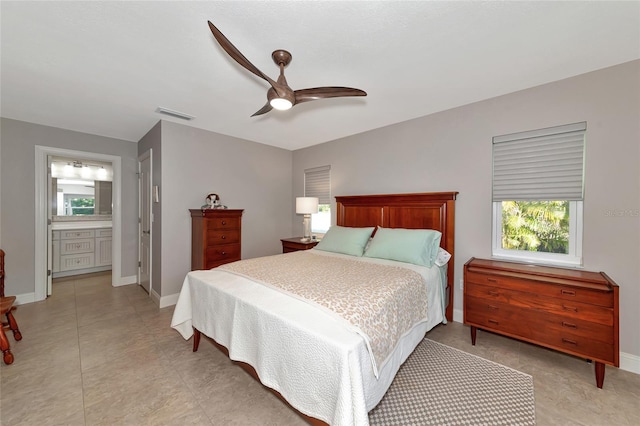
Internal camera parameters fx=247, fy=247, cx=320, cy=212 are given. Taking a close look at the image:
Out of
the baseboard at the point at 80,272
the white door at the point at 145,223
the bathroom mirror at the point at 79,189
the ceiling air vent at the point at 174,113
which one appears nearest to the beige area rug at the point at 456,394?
the ceiling air vent at the point at 174,113

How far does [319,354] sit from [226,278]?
1.22 meters

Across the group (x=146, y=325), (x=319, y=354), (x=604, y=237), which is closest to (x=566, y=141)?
(x=604, y=237)

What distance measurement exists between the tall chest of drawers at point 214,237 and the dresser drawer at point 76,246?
9.81 ft

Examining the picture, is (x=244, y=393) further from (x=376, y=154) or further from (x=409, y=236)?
(x=376, y=154)

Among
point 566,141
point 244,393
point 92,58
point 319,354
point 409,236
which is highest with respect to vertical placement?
point 92,58

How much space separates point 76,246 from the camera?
4.73 m

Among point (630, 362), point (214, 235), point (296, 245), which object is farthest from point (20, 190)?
point (630, 362)

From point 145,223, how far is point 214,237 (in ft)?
4.85

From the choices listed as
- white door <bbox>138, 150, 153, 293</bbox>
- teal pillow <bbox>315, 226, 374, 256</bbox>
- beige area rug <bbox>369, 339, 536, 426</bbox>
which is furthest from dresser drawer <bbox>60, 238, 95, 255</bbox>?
beige area rug <bbox>369, 339, 536, 426</bbox>

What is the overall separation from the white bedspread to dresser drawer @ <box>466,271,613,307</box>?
2.67 ft

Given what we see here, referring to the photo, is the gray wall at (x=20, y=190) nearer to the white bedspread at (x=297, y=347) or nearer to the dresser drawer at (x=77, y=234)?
the dresser drawer at (x=77, y=234)

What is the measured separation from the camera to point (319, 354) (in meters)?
1.23

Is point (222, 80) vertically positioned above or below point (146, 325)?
above

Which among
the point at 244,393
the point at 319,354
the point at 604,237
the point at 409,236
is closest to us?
the point at 319,354
